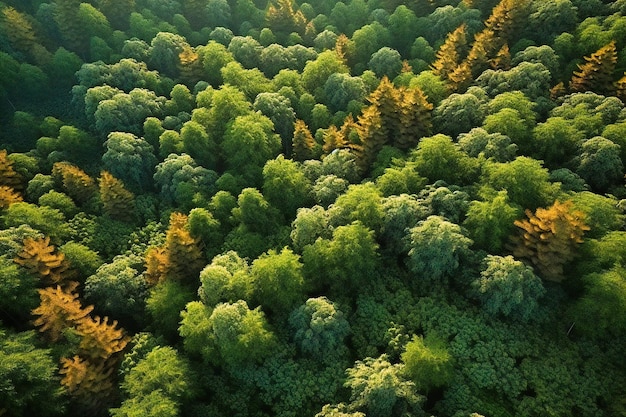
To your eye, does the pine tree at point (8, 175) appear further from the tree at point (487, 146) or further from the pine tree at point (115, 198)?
the tree at point (487, 146)

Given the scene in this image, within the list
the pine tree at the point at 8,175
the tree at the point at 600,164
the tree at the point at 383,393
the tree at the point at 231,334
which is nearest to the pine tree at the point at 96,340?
the tree at the point at 231,334

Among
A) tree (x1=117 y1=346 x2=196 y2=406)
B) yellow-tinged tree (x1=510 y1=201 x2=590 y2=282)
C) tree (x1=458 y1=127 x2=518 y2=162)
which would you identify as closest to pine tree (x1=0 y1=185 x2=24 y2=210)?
tree (x1=117 y1=346 x2=196 y2=406)

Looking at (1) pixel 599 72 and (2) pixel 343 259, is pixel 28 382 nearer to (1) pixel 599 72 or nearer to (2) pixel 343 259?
(2) pixel 343 259

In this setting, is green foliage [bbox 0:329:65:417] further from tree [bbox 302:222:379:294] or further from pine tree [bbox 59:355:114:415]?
tree [bbox 302:222:379:294]

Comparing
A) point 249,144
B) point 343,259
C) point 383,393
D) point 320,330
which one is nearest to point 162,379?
point 320,330

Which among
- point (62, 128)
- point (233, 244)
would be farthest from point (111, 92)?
point (233, 244)

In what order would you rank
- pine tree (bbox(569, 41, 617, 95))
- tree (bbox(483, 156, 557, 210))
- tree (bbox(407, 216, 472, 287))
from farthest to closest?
pine tree (bbox(569, 41, 617, 95)) < tree (bbox(483, 156, 557, 210)) < tree (bbox(407, 216, 472, 287))
